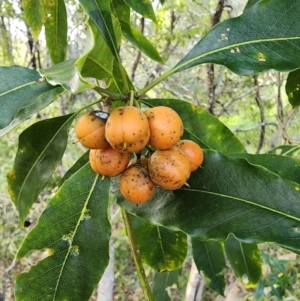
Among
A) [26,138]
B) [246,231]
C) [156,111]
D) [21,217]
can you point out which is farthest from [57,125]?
[246,231]

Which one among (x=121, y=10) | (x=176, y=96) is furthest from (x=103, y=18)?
(x=176, y=96)

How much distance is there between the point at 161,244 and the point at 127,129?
0.73 m

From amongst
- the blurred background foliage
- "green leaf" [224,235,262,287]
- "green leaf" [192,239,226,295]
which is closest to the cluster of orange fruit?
"green leaf" [224,235,262,287]

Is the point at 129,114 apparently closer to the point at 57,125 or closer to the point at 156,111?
the point at 156,111

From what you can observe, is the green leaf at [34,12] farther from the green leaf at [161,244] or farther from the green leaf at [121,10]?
the green leaf at [161,244]

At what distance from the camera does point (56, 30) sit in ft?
4.42

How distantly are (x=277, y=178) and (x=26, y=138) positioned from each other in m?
0.59

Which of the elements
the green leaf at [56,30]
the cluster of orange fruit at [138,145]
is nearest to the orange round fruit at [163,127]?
the cluster of orange fruit at [138,145]

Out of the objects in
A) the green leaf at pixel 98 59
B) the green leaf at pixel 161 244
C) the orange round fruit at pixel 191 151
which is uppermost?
the green leaf at pixel 98 59

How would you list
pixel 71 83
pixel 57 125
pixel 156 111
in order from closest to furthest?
1. pixel 71 83
2. pixel 156 111
3. pixel 57 125

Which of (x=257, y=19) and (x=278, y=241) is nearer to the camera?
(x=278, y=241)

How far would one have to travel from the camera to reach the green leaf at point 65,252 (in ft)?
2.86

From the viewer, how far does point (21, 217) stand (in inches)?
42.9

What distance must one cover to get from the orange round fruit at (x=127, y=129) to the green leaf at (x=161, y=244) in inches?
25.8
